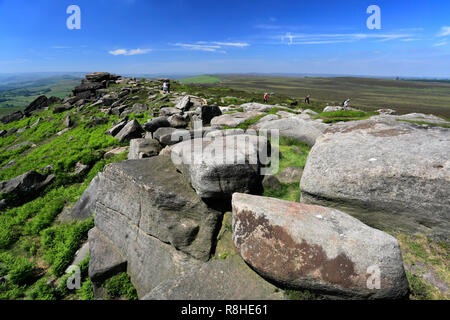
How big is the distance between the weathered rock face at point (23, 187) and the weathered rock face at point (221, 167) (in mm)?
12838

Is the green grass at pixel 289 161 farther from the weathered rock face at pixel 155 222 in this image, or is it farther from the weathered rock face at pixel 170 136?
the weathered rock face at pixel 170 136

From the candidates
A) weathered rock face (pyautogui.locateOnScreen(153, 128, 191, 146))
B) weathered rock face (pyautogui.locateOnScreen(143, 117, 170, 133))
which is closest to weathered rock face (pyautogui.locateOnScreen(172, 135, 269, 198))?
weathered rock face (pyautogui.locateOnScreen(153, 128, 191, 146))

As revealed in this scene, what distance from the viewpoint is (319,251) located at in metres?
5.11

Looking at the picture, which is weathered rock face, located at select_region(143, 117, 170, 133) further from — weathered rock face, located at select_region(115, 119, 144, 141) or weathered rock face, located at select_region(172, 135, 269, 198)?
weathered rock face, located at select_region(172, 135, 269, 198)

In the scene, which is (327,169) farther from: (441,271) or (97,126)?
(97,126)

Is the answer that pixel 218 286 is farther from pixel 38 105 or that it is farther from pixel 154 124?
pixel 38 105

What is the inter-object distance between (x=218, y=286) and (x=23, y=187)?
16.5m

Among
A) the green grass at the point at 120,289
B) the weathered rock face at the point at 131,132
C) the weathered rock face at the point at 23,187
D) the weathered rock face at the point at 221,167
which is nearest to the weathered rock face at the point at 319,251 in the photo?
the weathered rock face at the point at 221,167

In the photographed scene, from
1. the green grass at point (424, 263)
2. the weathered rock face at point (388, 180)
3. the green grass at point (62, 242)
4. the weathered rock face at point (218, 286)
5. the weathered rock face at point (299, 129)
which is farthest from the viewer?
the weathered rock face at point (299, 129)

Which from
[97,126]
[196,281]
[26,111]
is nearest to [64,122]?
A: [97,126]

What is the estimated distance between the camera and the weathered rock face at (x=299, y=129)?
40.3 feet

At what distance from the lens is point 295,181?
9.03 metres
